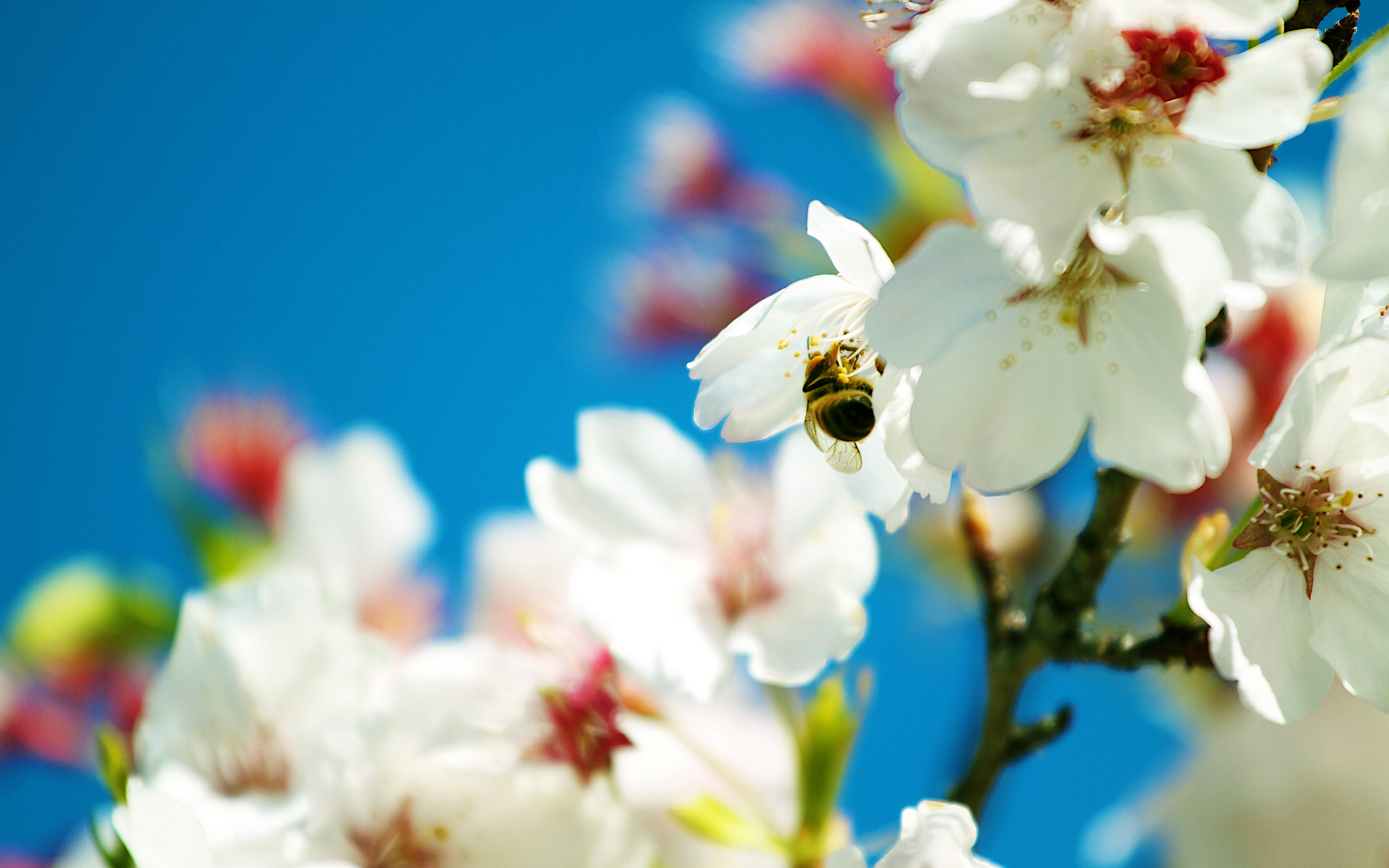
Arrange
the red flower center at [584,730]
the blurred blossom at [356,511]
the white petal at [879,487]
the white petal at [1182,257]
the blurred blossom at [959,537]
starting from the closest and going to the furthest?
the white petal at [1182,257] < the white petal at [879,487] < the red flower center at [584,730] < the blurred blossom at [356,511] < the blurred blossom at [959,537]

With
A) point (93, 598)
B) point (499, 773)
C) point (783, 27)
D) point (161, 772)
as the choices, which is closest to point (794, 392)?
point (499, 773)

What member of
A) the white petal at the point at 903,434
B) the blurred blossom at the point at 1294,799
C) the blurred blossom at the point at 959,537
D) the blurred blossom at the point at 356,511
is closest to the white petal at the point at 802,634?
the white petal at the point at 903,434

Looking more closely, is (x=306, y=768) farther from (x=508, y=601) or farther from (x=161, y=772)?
(x=508, y=601)

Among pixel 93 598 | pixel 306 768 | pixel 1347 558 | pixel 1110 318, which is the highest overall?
pixel 93 598

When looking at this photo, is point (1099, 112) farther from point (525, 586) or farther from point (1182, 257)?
point (525, 586)

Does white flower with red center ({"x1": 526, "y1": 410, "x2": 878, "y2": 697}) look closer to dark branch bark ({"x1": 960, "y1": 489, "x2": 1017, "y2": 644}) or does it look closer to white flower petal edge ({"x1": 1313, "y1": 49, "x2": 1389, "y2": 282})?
dark branch bark ({"x1": 960, "y1": 489, "x2": 1017, "y2": 644})

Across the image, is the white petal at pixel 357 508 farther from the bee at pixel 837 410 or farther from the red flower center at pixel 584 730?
the bee at pixel 837 410
